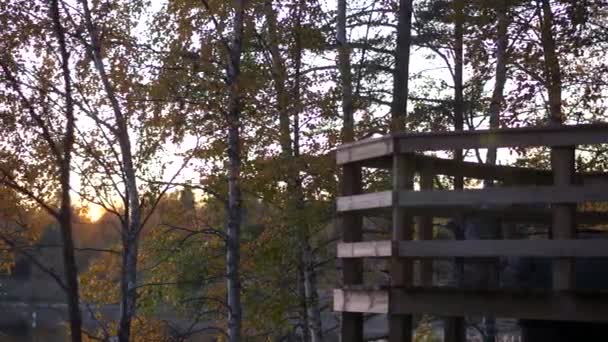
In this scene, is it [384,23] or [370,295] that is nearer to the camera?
[370,295]

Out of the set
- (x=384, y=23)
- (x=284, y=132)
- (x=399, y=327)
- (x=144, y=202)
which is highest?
(x=384, y=23)

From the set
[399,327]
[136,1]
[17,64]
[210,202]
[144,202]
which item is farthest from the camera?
[210,202]

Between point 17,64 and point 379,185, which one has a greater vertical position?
point 17,64

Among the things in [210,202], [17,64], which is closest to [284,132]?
[210,202]

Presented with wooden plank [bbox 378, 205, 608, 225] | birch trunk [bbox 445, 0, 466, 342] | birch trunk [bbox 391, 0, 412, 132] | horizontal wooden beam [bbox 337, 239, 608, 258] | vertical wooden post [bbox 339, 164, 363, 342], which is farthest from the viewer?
birch trunk [bbox 391, 0, 412, 132]

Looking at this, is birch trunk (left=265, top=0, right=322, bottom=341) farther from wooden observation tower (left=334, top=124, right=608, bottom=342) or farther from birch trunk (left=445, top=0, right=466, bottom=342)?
wooden observation tower (left=334, top=124, right=608, bottom=342)

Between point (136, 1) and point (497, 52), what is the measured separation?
180 inches

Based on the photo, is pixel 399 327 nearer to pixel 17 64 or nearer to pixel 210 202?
pixel 17 64

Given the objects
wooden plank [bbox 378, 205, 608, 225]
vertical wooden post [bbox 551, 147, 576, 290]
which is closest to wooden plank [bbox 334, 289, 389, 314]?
wooden plank [bbox 378, 205, 608, 225]

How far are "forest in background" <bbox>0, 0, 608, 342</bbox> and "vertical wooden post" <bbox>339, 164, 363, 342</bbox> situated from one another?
277 centimetres

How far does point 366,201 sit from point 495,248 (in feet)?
3.78

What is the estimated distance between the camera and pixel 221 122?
12.4 meters

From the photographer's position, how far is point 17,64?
419 inches

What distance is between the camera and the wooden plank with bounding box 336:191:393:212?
7516mm
